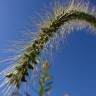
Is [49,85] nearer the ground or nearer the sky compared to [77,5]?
nearer the ground

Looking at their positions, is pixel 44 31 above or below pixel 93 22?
above

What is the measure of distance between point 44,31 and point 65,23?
31 cm

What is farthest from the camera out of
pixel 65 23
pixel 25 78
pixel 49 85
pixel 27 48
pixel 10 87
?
pixel 65 23

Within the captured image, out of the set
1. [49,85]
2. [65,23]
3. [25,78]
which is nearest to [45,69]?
[49,85]

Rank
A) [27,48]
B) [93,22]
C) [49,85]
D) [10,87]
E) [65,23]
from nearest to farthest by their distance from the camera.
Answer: [49,85]
[10,87]
[27,48]
[65,23]
[93,22]

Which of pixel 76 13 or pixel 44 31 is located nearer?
pixel 44 31

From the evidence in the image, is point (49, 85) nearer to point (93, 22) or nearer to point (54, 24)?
point (54, 24)

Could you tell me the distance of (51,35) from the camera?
2.58 metres

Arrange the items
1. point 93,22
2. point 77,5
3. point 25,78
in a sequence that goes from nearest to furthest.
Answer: point 25,78 < point 77,5 < point 93,22

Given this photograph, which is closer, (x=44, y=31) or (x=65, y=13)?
(x=44, y=31)

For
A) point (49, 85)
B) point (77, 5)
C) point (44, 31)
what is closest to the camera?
point (49, 85)

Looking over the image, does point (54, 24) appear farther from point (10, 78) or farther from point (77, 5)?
point (10, 78)

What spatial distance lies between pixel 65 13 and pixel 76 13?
122 millimetres

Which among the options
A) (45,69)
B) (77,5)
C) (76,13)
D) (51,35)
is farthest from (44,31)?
(45,69)
